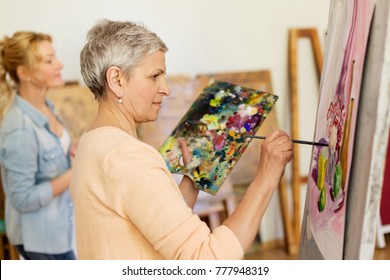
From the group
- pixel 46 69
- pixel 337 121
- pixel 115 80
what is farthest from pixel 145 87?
pixel 46 69

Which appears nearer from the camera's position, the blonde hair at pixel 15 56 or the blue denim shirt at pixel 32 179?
the blue denim shirt at pixel 32 179

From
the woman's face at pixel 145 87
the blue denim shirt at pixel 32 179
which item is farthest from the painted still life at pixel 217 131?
the blue denim shirt at pixel 32 179

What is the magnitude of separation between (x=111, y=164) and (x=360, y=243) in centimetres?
57

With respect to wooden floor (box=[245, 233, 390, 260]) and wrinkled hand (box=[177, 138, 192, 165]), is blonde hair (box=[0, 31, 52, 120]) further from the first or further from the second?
wooden floor (box=[245, 233, 390, 260])

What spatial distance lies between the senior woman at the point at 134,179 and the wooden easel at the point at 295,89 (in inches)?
96.2

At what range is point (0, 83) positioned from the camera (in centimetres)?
299

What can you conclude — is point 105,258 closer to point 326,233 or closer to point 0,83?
point 326,233

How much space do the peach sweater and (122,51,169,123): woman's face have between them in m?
0.10

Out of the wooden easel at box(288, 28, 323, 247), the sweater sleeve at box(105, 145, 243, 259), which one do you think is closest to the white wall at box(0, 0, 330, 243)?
the wooden easel at box(288, 28, 323, 247)

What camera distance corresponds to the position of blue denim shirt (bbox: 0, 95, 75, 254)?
109 inches

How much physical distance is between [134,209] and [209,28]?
270 cm

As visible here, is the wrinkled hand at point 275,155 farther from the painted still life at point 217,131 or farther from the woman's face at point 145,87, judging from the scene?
the woman's face at point 145,87

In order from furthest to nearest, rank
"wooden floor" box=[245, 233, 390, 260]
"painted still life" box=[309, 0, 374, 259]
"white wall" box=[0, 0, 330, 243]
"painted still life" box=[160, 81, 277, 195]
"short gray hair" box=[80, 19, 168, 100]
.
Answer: "wooden floor" box=[245, 233, 390, 260], "white wall" box=[0, 0, 330, 243], "painted still life" box=[160, 81, 277, 195], "short gray hair" box=[80, 19, 168, 100], "painted still life" box=[309, 0, 374, 259]

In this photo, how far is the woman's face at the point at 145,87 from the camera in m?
1.40
